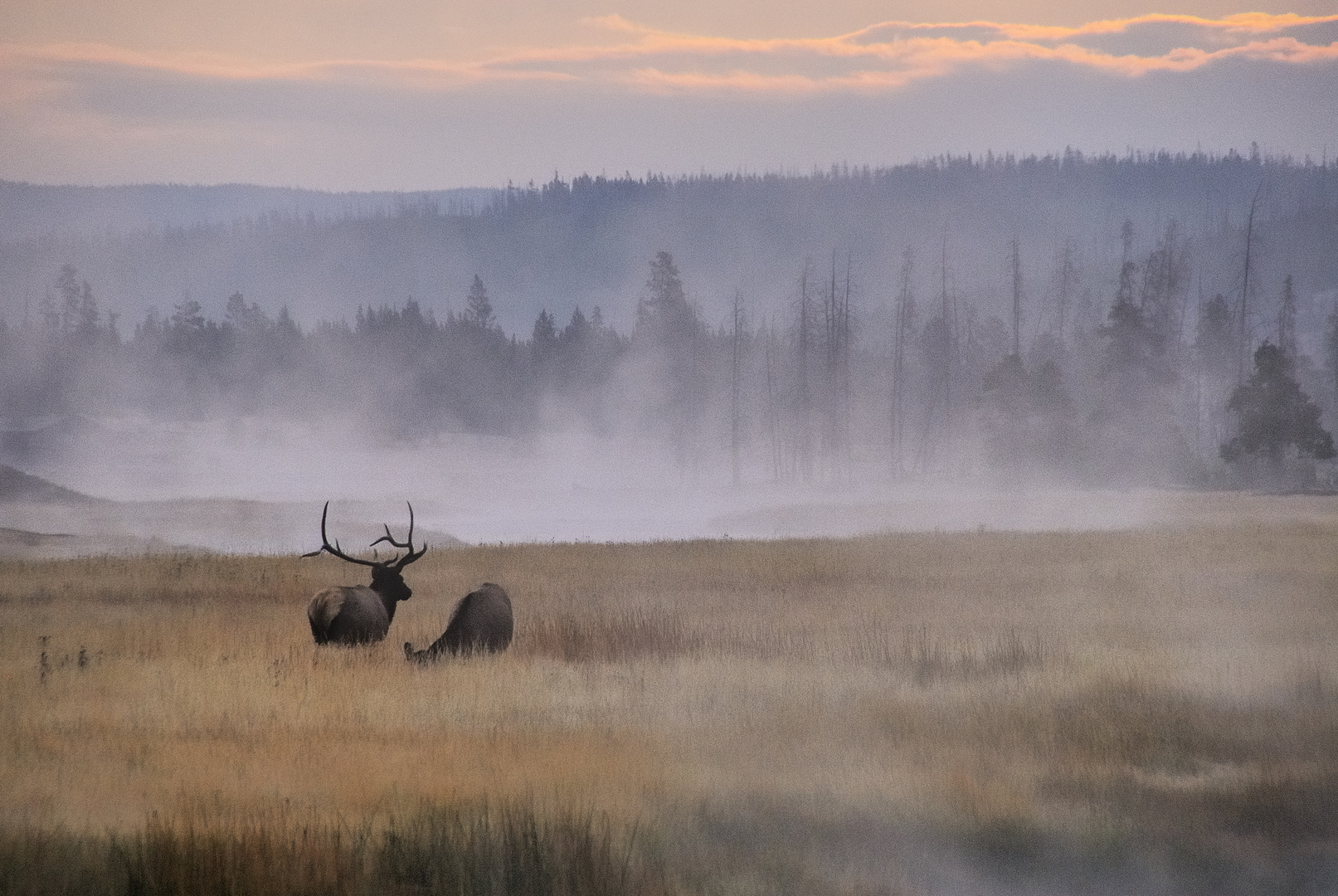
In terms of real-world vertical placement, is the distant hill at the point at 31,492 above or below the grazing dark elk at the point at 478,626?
below

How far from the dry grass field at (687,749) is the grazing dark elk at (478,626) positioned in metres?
0.34

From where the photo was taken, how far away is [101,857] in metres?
8.41

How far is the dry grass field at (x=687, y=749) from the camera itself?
28.5 feet

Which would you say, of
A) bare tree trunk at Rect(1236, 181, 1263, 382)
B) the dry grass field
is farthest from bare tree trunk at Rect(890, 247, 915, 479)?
the dry grass field

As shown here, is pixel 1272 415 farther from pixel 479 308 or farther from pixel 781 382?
pixel 479 308

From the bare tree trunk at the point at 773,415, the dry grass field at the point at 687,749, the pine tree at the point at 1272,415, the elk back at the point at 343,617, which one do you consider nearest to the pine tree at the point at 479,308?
the bare tree trunk at the point at 773,415

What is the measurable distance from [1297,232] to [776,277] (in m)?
65.5

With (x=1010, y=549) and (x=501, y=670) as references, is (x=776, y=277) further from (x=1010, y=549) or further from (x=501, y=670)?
(x=501, y=670)

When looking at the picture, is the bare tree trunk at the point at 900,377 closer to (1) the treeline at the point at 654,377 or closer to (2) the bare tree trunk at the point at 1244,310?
(1) the treeline at the point at 654,377

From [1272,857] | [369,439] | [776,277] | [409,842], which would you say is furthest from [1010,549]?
[776,277]

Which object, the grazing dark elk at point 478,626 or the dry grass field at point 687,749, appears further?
the grazing dark elk at point 478,626

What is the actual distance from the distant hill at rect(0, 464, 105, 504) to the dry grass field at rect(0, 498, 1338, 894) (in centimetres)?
3305

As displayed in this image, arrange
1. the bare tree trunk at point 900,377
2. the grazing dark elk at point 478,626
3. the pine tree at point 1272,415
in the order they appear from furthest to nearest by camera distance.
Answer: the bare tree trunk at point 900,377 < the pine tree at point 1272,415 < the grazing dark elk at point 478,626

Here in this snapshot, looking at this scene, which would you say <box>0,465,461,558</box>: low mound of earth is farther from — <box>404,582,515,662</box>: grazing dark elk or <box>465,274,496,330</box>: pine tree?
<box>465,274,496,330</box>: pine tree
